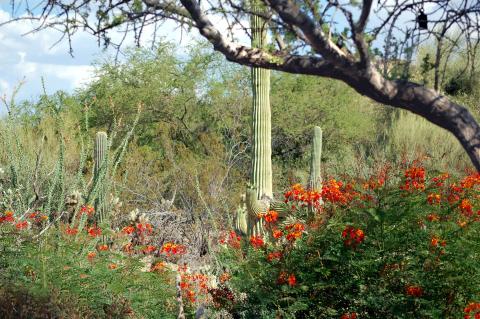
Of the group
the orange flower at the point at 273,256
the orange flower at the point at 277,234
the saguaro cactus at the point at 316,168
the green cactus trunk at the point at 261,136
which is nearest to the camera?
the orange flower at the point at 277,234

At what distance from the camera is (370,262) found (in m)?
5.25

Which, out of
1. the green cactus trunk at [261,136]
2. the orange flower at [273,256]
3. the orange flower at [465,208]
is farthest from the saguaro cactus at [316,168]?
the orange flower at [273,256]

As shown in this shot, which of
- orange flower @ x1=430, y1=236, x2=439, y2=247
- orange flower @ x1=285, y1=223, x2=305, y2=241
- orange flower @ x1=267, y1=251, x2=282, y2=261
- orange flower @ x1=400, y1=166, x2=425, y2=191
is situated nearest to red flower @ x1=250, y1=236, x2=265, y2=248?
orange flower @ x1=267, y1=251, x2=282, y2=261

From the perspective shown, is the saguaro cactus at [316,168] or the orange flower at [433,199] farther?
the saguaro cactus at [316,168]

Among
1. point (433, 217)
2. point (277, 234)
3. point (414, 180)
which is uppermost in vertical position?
point (414, 180)

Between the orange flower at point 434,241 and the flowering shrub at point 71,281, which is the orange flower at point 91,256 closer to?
the flowering shrub at point 71,281

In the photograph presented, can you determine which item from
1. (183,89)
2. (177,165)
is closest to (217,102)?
(183,89)

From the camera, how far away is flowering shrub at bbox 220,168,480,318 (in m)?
5.27

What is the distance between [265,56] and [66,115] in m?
13.1

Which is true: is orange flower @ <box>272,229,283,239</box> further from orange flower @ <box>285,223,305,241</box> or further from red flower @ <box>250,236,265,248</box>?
red flower @ <box>250,236,265,248</box>

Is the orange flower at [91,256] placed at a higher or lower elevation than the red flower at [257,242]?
lower

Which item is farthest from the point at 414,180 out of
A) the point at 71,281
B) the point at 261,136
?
the point at 261,136

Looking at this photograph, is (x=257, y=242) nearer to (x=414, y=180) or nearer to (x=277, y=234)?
(x=277, y=234)

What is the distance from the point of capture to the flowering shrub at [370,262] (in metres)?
5.27
